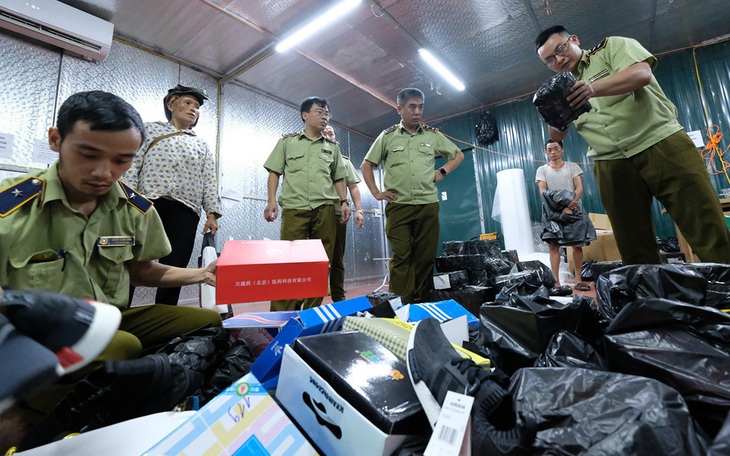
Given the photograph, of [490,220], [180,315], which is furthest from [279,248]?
[490,220]

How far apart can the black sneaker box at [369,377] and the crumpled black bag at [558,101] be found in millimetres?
1253

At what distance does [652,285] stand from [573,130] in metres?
4.63

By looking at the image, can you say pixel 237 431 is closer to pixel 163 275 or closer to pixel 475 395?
pixel 475 395

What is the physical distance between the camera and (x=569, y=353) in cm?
77

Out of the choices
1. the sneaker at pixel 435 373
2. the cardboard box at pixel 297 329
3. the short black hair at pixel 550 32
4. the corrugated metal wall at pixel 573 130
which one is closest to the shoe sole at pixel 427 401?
the sneaker at pixel 435 373

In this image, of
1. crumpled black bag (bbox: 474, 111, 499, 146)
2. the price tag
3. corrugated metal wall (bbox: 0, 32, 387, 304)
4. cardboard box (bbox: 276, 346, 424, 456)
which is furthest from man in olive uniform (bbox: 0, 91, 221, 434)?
crumpled black bag (bbox: 474, 111, 499, 146)

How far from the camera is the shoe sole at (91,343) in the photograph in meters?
0.45

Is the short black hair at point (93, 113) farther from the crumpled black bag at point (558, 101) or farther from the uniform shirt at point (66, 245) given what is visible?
the crumpled black bag at point (558, 101)

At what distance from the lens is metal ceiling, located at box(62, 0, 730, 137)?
2994 millimetres

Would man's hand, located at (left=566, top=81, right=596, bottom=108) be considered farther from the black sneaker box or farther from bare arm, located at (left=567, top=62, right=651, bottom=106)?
the black sneaker box

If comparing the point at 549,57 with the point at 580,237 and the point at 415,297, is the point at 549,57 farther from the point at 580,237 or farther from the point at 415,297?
the point at 580,237

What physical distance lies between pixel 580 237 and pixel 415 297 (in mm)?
1824

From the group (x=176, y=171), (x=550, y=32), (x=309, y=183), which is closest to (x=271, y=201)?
(x=309, y=183)

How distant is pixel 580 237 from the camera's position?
2.97m
